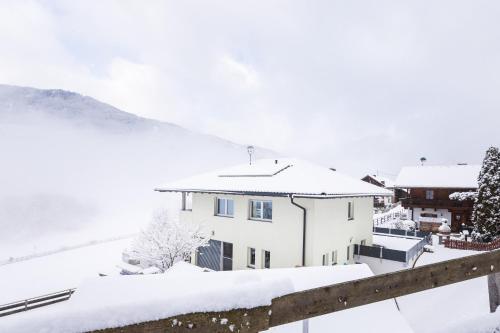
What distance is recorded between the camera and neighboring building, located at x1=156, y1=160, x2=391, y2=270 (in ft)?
49.8

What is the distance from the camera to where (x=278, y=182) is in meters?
16.6

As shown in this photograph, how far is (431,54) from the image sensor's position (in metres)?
86.1

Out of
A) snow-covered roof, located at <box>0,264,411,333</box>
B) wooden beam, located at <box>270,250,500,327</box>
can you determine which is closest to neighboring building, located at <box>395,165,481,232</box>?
wooden beam, located at <box>270,250,500,327</box>

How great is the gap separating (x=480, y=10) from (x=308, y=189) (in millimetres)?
42009

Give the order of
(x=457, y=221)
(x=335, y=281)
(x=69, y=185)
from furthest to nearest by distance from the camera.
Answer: (x=69, y=185), (x=457, y=221), (x=335, y=281)

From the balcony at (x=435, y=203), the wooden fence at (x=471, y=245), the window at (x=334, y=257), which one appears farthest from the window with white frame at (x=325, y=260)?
the balcony at (x=435, y=203)

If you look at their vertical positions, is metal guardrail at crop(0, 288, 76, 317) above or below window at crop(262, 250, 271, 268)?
below

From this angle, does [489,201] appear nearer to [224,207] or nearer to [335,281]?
[224,207]

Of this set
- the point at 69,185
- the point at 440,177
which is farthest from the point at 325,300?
the point at 69,185

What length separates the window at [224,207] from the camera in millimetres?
18328

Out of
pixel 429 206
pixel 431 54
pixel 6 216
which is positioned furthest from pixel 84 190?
pixel 431 54

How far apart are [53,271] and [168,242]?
14637 millimetres

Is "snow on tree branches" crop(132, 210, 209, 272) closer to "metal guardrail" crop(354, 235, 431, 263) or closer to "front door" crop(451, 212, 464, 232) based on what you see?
"metal guardrail" crop(354, 235, 431, 263)

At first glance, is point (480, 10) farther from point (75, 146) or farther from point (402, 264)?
point (75, 146)
